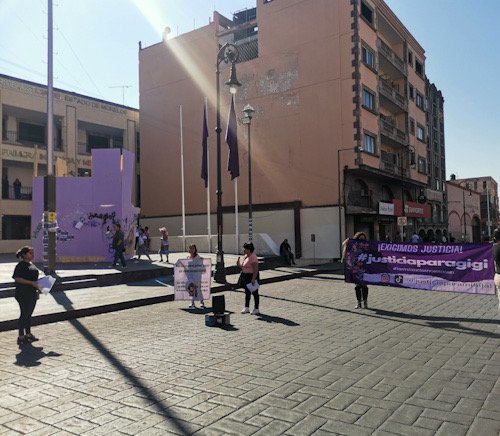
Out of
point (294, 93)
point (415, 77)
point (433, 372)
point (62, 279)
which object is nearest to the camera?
point (433, 372)

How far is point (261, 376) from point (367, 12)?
3418cm

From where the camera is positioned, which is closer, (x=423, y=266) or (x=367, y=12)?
(x=423, y=266)

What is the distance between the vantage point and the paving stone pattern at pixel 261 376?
13.9ft

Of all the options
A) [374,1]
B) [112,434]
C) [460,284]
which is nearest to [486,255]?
[460,284]

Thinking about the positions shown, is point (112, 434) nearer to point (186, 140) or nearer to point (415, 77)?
point (186, 140)

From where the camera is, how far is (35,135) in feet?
126

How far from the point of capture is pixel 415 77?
44.8m

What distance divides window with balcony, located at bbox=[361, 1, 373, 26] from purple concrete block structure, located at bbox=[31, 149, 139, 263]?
21223mm

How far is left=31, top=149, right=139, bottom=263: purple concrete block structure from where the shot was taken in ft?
72.6

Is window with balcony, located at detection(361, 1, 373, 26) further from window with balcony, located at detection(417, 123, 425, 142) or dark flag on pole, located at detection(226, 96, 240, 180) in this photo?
dark flag on pole, located at detection(226, 96, 240, 180)

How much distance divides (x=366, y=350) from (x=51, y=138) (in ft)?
44.4

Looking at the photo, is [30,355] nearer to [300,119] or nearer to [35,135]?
[300,119]

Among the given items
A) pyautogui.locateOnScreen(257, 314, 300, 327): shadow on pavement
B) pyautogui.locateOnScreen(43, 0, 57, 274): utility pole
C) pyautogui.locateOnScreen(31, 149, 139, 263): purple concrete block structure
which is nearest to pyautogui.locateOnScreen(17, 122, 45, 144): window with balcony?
pyautogui.locateOnScreen(31, 149, 139, 263): purple concrete block structure

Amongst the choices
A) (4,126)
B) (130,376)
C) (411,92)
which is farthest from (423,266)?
(411,92)
